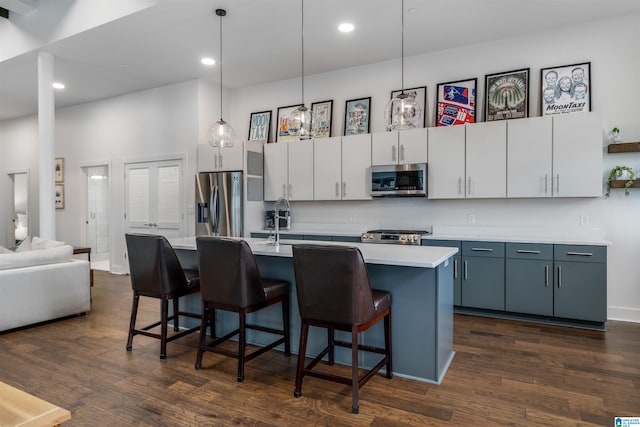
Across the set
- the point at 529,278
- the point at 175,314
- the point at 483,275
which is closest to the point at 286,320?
the point at 175,314

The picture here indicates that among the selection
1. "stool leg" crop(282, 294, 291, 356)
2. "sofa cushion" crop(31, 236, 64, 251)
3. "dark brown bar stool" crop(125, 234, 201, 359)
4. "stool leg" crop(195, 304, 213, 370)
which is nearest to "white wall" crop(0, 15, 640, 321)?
"sofa cushion" crop(31, 236, 64, 251)

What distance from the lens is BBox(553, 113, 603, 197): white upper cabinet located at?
155 inches

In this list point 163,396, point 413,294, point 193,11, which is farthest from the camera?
point 193,11

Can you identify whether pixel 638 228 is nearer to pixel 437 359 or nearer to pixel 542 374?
pixel 542 374

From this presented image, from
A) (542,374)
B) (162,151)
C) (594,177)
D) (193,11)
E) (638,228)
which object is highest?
(193,11)

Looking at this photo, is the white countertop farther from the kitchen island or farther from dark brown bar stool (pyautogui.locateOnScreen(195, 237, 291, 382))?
dark brown bar stool (pyautogui.locateOnScreen(195, 237, 291, 382))

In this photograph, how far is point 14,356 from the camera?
321 cm

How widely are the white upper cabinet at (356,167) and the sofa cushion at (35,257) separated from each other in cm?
334

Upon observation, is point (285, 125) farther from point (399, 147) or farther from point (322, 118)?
point (399, 147)

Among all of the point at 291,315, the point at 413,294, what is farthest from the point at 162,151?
the point at 413,294

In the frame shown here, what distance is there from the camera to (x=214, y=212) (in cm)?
557

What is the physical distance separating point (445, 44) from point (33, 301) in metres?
5.32

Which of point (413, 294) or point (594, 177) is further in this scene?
point (594, 177)

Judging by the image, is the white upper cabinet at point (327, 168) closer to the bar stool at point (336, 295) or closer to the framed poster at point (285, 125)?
the framed poster at point (285, 125)
